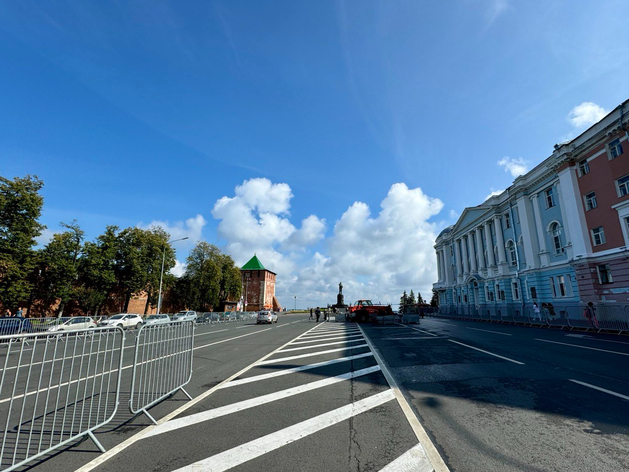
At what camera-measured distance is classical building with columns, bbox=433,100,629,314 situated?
23.3 meters

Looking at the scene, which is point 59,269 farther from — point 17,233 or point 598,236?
point 598,236

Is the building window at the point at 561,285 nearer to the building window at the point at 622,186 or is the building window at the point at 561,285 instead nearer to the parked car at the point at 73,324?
the building window at the point at 622,186

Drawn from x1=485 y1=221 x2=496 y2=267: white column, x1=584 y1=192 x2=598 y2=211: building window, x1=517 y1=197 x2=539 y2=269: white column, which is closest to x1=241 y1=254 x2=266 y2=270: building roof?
x1=485 y1=221 x2=496 y2=267: white column

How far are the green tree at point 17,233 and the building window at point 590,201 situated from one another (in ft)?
165

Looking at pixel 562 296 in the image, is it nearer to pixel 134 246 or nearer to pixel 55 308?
pixel 134 246

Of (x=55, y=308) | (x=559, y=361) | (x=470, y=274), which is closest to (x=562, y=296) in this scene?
(x=470, y=274)

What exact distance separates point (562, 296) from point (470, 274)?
16844mm

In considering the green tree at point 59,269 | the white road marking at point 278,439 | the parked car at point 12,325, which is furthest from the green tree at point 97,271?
the white road marking at point 278,439

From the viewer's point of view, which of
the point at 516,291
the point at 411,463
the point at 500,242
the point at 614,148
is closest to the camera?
the point at 411,463

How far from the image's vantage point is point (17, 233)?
93.7 feet

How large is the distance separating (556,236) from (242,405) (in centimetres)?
3550

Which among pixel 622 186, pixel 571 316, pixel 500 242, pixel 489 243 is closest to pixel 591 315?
pixel 571 316

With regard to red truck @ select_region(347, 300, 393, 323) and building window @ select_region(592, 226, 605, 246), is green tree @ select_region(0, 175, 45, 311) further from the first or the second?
building window @ select_region(592, 226, 605, 246)

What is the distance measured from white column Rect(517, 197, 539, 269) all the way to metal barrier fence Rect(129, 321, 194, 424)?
1436 inches
